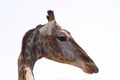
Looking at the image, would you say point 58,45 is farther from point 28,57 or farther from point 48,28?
point 28,57

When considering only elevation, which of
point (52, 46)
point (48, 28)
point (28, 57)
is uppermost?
point (48, 28)

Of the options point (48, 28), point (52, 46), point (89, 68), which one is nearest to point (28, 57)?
point (52, 46)

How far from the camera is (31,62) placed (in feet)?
23.7

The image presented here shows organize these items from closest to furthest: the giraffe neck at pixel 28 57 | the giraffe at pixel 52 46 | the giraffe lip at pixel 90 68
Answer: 1. the giraffe neck at pixel 28 57
2. the giraffe lip at pixel 90 68
3. the giraffe at pixel 52 46

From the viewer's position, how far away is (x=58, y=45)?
744 cm

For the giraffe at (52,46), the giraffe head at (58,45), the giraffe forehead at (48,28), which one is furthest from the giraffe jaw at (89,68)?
the giraffe forehead at (48,28)

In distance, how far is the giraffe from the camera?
7243mm

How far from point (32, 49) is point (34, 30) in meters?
0.40

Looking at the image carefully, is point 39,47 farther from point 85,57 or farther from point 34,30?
point 85,57

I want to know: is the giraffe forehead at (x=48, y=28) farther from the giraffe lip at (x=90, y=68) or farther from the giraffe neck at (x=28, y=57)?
the giraffe lip at (x=90, y=68)

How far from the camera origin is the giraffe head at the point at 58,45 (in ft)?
24.0

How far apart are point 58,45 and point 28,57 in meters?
0.65

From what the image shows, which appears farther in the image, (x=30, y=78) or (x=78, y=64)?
(x=78, y=64)

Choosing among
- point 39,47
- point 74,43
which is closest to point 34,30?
point 39,47
